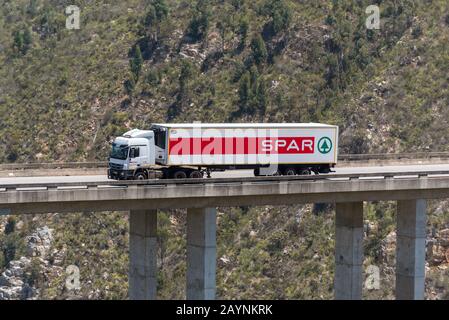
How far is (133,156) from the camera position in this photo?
2987 inches

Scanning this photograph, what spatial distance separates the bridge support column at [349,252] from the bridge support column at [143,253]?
13128 mm

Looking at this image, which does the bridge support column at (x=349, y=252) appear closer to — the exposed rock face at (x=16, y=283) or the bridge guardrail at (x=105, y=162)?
the bridge guardrail at (x=105, y=162)

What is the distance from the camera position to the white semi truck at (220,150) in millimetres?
76250

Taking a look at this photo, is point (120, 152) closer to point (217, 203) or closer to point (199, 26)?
point (217, 203)

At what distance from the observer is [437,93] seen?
5453 inches

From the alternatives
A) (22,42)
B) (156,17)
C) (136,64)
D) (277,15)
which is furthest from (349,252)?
(22,42)

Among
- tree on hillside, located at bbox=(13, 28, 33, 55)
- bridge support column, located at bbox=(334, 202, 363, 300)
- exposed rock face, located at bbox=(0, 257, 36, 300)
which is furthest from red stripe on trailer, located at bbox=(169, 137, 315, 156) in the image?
tree on hillside, located at bbox=(13, 28, 33, 55)

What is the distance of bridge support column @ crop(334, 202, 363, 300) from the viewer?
268 feet

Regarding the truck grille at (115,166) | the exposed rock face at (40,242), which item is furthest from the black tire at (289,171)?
the exposed rock face at (40,242)

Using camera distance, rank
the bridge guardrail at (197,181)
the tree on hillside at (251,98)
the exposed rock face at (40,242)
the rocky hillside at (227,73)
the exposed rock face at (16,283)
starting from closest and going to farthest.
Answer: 1. the bridge guardrail at (197,181)
2. the exposed rock face at (16,283)
3. the exposed rock face at (40,242)
4. the rocky hillside at (227,73)
5. the tree on hillside at (251,98)

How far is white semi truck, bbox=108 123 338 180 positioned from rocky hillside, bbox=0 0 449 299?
131 feet

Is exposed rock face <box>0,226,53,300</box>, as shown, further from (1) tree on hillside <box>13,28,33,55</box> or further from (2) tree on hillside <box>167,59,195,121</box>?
(1) tree on hillside <box>13,28,33,55</box>

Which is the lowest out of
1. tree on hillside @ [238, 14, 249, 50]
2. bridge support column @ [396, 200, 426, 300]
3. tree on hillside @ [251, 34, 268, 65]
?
bridge support column @ [396, 200, 426, 300]
